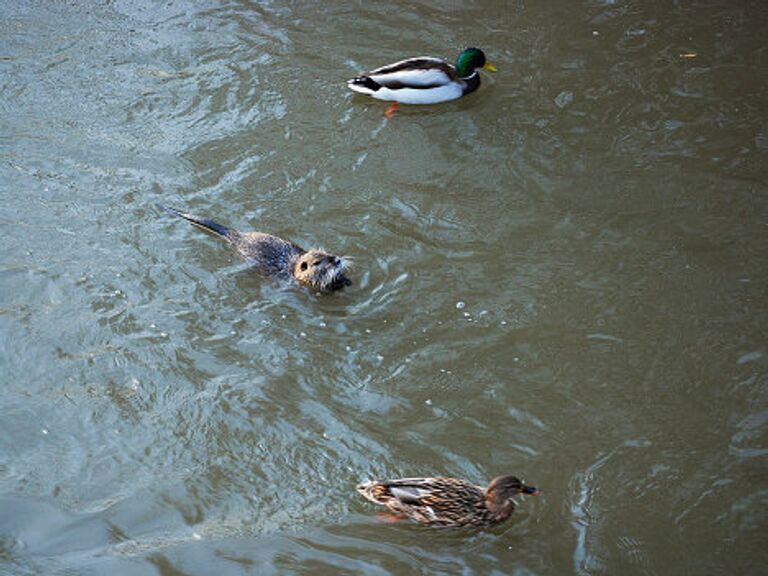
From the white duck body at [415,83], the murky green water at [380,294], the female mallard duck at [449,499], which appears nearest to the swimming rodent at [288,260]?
the murky green water at [380,294]

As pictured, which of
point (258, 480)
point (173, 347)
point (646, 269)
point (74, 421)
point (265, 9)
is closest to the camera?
point (258, 480)

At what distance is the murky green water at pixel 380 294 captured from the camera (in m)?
5.23

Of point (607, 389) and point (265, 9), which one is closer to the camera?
point (607, 389)

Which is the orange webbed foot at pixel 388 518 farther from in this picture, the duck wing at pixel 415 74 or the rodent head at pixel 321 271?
the duck wing at pixel 415 74

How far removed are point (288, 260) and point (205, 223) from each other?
90 centimetres

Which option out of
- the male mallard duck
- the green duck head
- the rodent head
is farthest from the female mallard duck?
the green duck head

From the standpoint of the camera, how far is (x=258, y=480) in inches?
215

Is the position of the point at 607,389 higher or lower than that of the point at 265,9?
lower

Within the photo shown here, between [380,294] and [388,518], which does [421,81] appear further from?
[388,518]

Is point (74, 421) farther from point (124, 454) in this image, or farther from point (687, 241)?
point (687, 241)

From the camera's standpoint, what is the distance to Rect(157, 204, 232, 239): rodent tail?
24.0ft

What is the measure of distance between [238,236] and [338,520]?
9.09 feet

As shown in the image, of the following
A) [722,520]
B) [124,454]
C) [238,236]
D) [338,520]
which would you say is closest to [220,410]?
[124,454]

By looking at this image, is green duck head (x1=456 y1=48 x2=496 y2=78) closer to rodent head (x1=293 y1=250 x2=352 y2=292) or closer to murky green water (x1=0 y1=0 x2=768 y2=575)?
murky green water (x1=0 y1=0 x2=768 y2=575)
